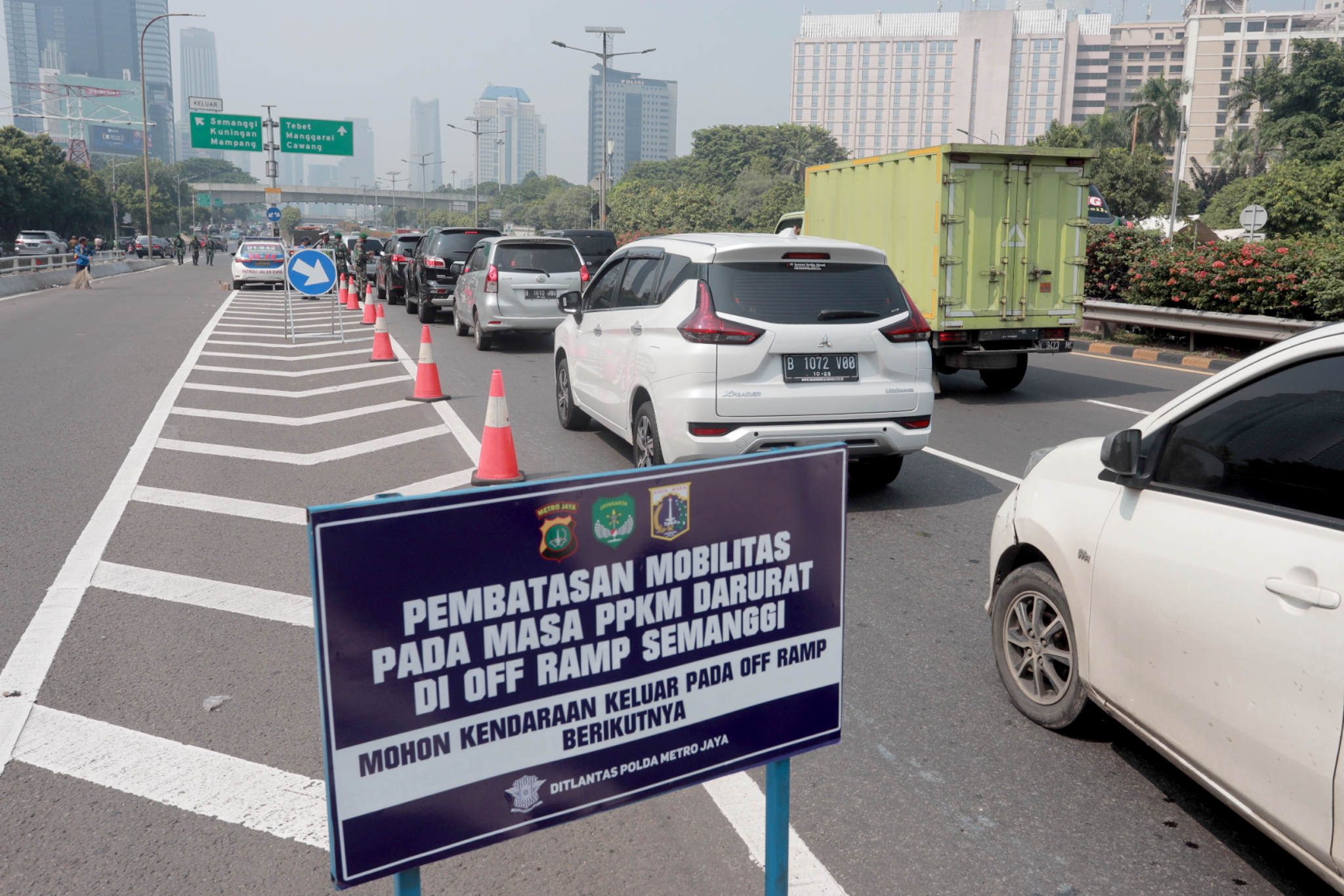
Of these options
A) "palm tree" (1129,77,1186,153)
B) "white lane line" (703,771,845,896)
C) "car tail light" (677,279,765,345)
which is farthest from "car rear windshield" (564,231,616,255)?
"palm tree" (1129,77,1186,153)

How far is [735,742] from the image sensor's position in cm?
252

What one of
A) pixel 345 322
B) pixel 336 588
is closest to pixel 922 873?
pixel 336 588

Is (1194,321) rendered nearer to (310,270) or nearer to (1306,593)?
(310,270)

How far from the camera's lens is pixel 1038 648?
404 cm

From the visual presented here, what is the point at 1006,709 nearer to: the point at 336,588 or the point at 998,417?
the point at 336,588

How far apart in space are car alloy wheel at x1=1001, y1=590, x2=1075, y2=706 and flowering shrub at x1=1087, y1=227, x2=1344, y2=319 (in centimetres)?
1264

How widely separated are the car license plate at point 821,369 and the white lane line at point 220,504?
3.12 meters

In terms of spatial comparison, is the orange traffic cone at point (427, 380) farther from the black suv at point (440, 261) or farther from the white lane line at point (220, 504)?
the black suv at point (440, 261)

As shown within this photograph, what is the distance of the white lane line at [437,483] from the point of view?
303 inches

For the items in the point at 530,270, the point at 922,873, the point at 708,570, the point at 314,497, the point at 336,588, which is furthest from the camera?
the point at 530,270

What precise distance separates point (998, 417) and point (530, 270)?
8148mm

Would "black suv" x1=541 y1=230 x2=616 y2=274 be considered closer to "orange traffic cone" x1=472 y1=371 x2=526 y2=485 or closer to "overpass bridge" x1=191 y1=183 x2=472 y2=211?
"orange traffic cone" x1=472 y1=371 x2=526 y2=485

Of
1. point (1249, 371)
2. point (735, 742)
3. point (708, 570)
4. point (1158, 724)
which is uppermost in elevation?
point (1249, 371)

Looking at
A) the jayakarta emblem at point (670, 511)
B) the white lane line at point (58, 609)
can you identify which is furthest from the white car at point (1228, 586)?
the white lane line at point (58, 609)
